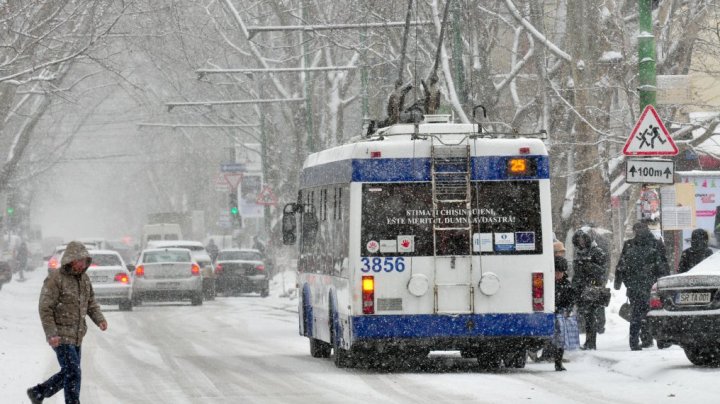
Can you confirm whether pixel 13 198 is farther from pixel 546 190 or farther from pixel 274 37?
pixel 546 190

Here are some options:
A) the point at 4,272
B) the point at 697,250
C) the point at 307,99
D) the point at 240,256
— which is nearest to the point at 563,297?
the point at 697,250

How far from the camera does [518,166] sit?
1812 cm

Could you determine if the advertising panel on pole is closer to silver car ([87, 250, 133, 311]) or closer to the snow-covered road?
the snow-covered road

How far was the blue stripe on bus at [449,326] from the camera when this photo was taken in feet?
58.3

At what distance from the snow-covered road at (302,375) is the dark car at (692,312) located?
0.84 ft

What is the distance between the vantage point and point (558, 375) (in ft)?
58.4

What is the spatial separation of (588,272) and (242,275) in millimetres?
26711

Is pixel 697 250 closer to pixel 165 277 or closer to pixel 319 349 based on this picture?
pixel 319 349

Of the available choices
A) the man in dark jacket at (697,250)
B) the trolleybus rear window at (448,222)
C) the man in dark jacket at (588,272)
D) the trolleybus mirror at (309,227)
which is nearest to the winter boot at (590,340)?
the man in dark jacket at (588,272)

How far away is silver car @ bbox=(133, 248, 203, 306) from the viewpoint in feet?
129

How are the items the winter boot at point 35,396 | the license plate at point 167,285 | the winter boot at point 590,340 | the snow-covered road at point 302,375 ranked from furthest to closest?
the license plate at point 167,285 → the winter boot at point 590,340 → the snow-covered road at point 302,375 → the winter boot at point 35,396

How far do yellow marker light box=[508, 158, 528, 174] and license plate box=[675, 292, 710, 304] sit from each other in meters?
2.31

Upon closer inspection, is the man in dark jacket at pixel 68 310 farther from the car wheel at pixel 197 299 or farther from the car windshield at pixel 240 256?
the car windshield at pixel 240 256

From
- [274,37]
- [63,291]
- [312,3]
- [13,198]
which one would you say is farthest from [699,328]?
[13,198]
